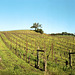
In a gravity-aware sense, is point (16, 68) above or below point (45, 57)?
below

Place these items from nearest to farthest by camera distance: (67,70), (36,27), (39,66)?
1. (67,70)
2. (39,66)
3. (36,27)

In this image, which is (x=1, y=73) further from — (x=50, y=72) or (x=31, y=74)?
(x=50, y=72)

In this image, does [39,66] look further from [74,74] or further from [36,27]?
[36,27]

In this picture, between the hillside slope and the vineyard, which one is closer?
the hillside slope

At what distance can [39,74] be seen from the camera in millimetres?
14094

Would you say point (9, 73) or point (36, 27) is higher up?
point (36, 27)

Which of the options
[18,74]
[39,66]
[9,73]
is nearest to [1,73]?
[9,73]

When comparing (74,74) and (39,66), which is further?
(39,66)

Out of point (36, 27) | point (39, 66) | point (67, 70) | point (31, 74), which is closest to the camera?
point (31, 74)

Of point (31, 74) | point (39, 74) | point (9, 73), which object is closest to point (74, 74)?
point (39, 74)

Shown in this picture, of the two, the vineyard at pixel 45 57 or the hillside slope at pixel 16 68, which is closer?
the hillside slope at pixel 16 68

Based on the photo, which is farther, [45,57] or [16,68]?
[16,68]

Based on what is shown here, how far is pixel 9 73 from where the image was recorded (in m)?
14.2

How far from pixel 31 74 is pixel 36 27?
92330 mm
